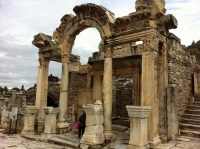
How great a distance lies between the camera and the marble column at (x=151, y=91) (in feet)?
21.4

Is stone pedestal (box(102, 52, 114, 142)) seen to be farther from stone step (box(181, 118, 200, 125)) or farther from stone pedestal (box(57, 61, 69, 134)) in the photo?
stone step (box(181, 118, 200, 125))

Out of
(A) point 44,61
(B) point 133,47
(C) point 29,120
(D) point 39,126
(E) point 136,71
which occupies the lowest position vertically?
(D) point 39,126

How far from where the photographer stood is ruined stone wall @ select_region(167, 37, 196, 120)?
7668 millimetres

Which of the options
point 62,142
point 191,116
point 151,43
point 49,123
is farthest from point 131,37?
point 49,123

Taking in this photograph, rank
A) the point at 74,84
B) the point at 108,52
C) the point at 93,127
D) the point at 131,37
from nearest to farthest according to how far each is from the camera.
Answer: the point at 93,127
the point at 131,37
the point at 108,52
the point at 74,84

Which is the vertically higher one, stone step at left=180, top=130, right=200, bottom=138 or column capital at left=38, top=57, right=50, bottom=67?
column capital at left=38, top=57, right=50, bottom=67

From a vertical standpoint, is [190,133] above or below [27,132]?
above

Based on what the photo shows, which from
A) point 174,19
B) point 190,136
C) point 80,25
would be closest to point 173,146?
point 190,136

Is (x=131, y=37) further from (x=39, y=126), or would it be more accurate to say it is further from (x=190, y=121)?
(x=39, y=126)

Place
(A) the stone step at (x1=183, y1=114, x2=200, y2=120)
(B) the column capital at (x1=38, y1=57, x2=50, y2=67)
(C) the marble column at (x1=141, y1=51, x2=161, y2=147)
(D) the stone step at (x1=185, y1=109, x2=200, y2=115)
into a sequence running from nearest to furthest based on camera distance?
(C) the marble column at (x1=141, y1=51, x2=161, y2=147)
(A) the stone step at (x1=183, y1=114, x2=200, y2=120)
(D) the stone step at (x1=185, y1=109, x2=200, y2=115)
(B) the column capital at (x1=38, y1=57, x2=50, y2=67)

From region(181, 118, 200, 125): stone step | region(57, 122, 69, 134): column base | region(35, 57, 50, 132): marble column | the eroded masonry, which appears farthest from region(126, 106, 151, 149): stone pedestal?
region(35, 57, 50, 132): marble column

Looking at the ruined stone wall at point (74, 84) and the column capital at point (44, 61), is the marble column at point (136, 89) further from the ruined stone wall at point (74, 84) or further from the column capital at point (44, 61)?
the column capital at point (44, 61)

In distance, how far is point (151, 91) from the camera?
21.7 feet

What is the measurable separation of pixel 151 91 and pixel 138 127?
142 centimetres
